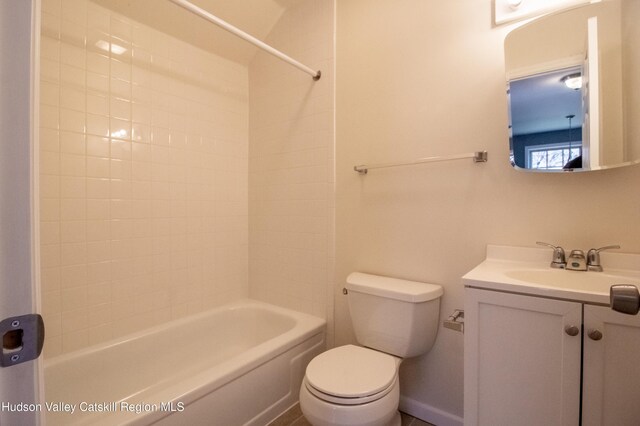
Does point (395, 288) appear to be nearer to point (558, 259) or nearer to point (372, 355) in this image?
point (372, 355)

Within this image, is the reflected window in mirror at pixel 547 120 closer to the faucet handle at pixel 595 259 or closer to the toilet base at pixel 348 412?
the faucet handle at pixel 595 259

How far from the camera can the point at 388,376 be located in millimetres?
1258

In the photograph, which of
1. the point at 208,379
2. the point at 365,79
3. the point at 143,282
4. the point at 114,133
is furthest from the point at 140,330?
the point at 365,79

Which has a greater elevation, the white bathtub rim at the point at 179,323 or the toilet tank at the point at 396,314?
the toilet tank at the point at 396,314

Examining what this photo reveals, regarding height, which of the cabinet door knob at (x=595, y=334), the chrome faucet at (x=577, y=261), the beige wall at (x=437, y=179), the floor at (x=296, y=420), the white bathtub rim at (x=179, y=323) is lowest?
the floor at (x=296, y=420)

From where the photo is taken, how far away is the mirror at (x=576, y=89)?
1.14m

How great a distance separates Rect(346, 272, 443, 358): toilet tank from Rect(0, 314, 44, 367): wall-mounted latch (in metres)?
1.30

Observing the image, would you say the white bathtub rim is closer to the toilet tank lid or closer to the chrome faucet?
the toilet tank lid

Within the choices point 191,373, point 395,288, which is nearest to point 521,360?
point 395,288

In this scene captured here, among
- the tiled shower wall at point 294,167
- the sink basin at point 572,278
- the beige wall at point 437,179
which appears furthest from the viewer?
the tiled shower wall at point 294,167

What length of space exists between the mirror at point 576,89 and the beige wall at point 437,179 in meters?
0.06

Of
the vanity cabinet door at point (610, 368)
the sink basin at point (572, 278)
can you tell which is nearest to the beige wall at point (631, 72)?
the sink basin at point (572, 278)

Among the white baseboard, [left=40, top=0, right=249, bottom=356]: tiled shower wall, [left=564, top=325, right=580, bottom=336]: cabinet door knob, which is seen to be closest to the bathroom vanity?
[left=564, top=325, right=580, bottom=336]: cabinet door knob

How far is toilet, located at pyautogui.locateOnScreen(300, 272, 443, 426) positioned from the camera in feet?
3.75
